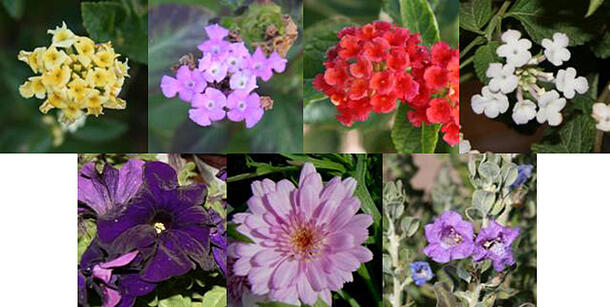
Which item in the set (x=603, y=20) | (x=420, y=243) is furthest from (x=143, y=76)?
(x=603, y=20)

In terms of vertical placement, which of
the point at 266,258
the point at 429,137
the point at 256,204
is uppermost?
Answer: the point at 429,137

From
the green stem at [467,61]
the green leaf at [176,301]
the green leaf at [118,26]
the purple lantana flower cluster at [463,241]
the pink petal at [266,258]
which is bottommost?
the green leaf at [176,301]

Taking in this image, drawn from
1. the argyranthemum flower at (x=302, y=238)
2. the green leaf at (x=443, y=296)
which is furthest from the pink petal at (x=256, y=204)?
the green leaf at (x=443, y=296)

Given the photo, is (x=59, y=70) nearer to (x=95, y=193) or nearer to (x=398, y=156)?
(x=95, y=193)

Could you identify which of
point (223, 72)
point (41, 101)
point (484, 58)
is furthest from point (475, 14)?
point (41, 101)

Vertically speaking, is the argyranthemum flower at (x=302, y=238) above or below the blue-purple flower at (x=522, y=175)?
below

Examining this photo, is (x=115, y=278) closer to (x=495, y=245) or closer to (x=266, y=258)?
(x=266, y=258)

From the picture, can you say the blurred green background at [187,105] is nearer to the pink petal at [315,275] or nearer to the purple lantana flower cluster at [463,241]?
the pink petal at [315,275]
